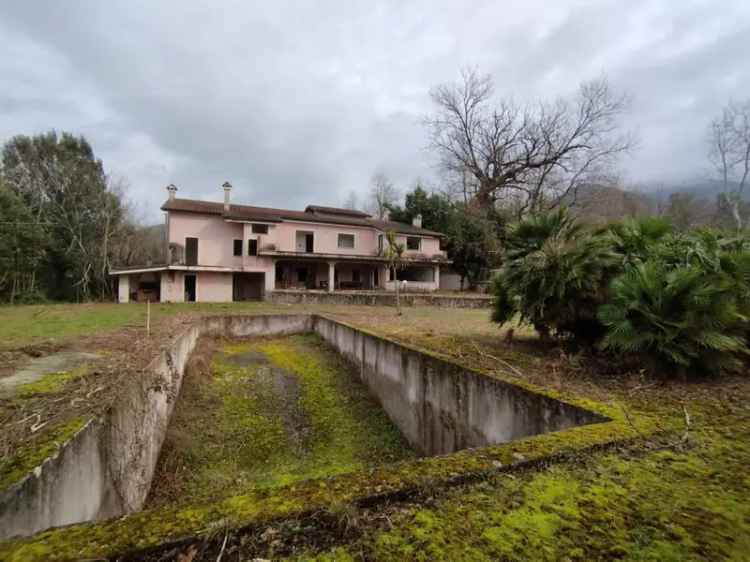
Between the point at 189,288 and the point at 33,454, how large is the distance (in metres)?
21.4

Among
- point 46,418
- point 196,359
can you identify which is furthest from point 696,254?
point 196,359

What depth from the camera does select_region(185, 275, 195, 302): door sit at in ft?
Result: 70.1

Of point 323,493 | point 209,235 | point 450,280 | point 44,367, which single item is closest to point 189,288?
point 209,235

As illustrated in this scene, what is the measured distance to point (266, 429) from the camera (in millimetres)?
6051

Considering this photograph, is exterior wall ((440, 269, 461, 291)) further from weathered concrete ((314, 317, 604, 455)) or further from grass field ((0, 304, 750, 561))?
grass field ((0, 304, 750, 561))

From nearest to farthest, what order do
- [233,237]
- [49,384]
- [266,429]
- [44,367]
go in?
[49,384], [44,367], [266,429], [233,237]

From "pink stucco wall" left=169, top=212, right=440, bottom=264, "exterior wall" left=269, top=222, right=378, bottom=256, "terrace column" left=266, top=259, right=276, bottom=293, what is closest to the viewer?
"pink stucco wall" left=169, top=212, right=440, bottom=264

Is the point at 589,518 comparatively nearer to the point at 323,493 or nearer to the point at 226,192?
the point at 323,493

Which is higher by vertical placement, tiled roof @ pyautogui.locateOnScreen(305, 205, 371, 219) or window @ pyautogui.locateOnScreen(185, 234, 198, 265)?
tiled roof @ pyautogui.locateOnScreen(305, 205, 371, 219)

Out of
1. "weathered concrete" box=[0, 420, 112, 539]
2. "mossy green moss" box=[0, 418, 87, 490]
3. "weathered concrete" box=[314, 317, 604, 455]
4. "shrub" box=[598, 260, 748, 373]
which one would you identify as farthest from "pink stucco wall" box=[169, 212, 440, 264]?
"shrub" box=[598, 260, 748, 373]

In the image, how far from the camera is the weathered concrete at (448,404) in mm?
3223

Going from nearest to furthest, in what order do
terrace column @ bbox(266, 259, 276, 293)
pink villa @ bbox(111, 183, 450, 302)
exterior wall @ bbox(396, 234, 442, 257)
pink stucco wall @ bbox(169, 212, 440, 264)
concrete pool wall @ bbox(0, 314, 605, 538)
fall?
concrete pool wall @ bbox(0, 314, 605, 538) < pink villa @ bbox(111, 183, 450, 302) < pink stucco wall @ bbox(169, 212, 440, 264) < terrace column @ bbox(266, 259, 276, 293) < exterior wall @ bbox(396, 234, 442, 257)

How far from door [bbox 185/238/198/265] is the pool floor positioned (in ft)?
46.8

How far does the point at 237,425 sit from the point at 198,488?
1.69 meters
